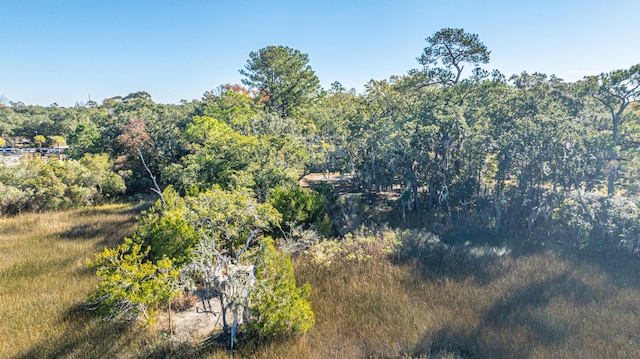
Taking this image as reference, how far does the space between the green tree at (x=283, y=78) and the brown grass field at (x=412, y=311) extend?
20145 mm

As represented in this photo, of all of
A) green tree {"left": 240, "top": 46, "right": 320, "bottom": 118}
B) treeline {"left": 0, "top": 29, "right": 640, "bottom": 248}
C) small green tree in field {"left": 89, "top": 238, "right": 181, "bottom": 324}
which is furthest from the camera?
green tree {"left": 240, "top": 46, "right": 320, "bottom": 118}

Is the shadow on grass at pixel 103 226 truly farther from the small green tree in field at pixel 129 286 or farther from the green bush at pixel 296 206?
the small green tree in field at pixel 129 286

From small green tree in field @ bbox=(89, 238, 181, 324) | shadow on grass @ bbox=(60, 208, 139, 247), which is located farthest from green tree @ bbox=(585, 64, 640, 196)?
shadow on grass @ bbox=(60, 208, 139, 247)

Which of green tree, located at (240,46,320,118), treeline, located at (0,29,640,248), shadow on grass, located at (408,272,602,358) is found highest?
green tree, located at (240,46,320,118)

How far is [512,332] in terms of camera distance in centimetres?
640

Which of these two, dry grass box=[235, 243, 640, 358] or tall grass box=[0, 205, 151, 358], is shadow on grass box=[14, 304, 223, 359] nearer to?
tall grass box=[0, 205, 151, 358]

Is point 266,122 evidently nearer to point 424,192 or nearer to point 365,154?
point 365,154

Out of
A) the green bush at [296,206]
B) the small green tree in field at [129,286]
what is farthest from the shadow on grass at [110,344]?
the green bush at [296,206]

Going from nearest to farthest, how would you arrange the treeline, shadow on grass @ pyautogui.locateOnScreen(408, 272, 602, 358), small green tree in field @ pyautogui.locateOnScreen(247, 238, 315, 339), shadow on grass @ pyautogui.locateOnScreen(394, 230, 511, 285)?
small green tree in field @ pyautogui.locateOnScreen(247, 238, 315, 339) → shadow on grass @ pyautogui.locateOnScreen(408, 272, 602, 358) → shadow on grass @ pyautogui.locateOnScreen(394, 230, 511, 285) → the treeline

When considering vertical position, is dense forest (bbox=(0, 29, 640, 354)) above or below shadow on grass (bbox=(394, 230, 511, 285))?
above

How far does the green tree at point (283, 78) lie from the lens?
2714cm

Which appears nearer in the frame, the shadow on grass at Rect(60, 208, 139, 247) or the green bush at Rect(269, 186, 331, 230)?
the green bush at Rect(269, 186, 331, 230)

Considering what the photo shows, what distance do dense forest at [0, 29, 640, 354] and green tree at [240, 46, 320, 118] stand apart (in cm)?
1022

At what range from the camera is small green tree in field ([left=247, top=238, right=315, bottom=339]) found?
578cm
